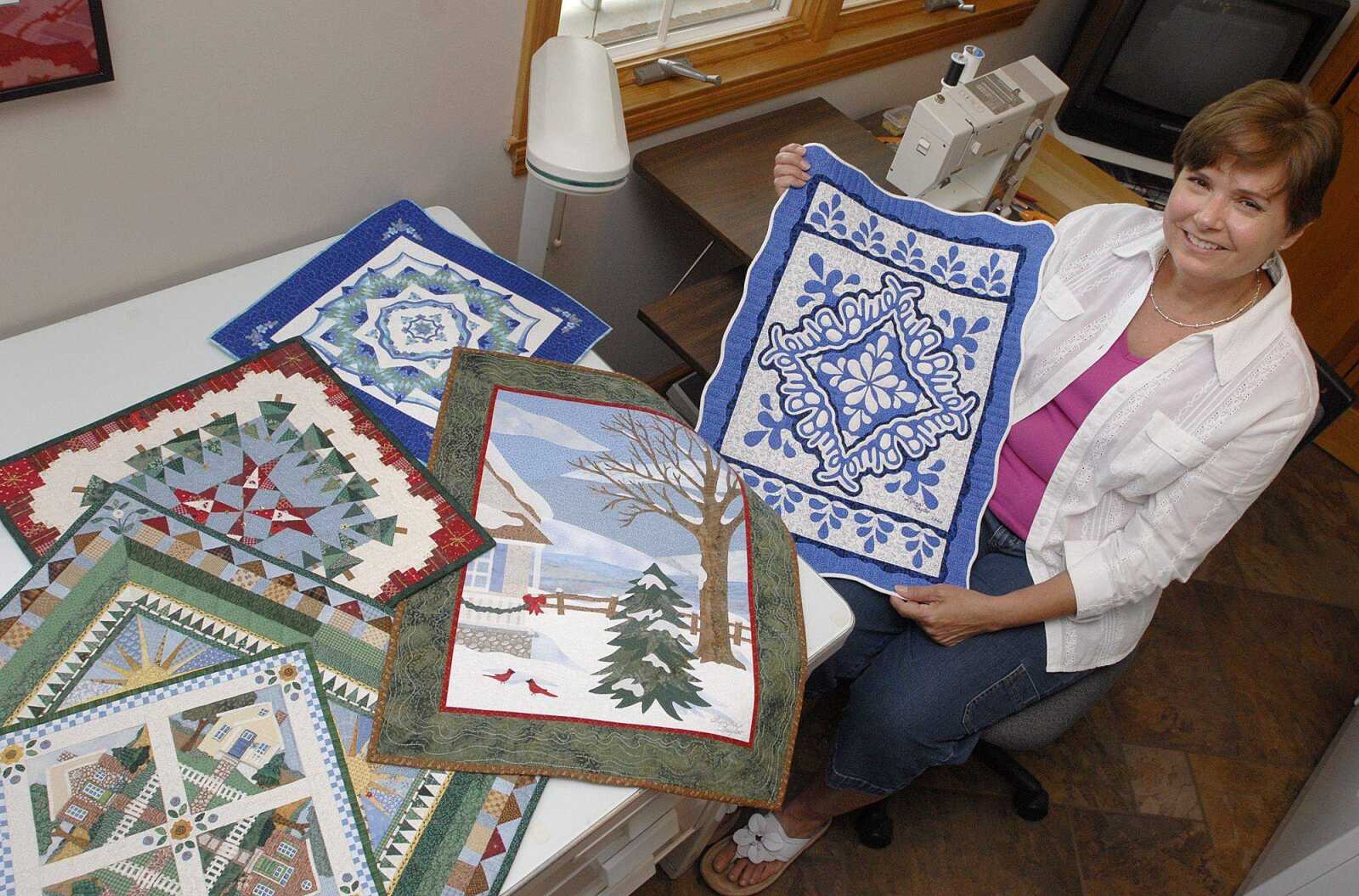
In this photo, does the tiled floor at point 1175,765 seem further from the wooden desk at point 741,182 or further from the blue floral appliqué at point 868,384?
the wooden desk at point 741,182

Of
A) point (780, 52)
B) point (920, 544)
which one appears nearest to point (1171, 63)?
point (780, 52)

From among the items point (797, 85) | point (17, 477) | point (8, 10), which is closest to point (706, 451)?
point (17, 477)

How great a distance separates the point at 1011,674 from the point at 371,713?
1.02 m

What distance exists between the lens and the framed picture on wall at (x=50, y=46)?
41.1 inches

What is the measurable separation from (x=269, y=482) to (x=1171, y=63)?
7.58 ft

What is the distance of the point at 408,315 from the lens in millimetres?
1384

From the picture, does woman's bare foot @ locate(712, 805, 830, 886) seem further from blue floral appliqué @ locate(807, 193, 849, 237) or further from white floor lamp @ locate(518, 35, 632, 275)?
white floor lamp @ locate(518, 35, 632, 275)

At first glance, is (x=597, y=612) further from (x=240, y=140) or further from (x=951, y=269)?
(x=951, y=269)

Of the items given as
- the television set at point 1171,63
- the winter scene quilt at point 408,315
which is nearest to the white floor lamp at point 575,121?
the winter scene quilt at point 408,315

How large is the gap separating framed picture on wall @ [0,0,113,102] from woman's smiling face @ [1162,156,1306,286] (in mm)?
1405

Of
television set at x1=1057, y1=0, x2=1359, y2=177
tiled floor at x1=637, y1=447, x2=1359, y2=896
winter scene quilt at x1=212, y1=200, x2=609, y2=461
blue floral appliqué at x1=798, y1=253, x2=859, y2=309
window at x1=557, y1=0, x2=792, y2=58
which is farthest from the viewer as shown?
television set at x1=1057, y1=0, x2=1359, y2=177

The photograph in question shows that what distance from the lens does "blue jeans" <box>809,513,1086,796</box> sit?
62.7 inches

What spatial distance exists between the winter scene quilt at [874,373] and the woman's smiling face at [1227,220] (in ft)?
0.78

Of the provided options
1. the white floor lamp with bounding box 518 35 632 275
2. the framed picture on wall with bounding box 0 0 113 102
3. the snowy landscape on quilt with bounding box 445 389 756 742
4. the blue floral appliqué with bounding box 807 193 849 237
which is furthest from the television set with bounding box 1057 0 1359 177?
the framed picture on wall with bounding box 0 0 113 102
